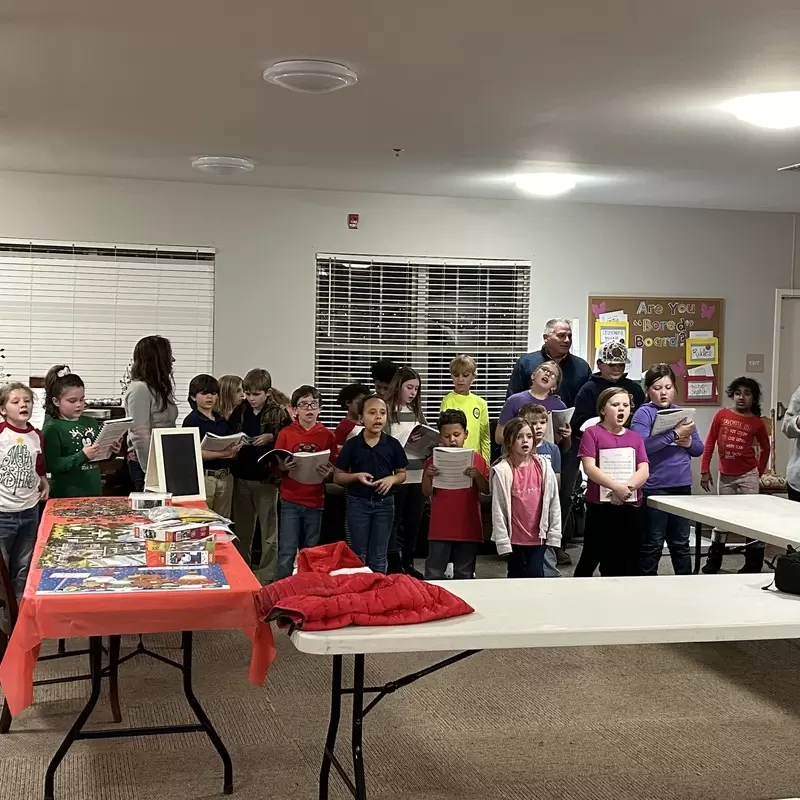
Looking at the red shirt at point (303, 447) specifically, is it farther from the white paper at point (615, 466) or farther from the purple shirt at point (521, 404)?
the white paper at point (615, 466)

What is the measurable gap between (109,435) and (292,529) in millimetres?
1268

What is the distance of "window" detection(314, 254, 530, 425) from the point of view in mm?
7816

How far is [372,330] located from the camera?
792 cm

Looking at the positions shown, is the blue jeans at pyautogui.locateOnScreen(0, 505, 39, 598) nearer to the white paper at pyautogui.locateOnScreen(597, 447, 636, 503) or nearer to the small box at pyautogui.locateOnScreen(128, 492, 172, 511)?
the small box at pyautogui.locateOnScreen(128, 492, 172, 511)

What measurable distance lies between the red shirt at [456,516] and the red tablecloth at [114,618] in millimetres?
2538

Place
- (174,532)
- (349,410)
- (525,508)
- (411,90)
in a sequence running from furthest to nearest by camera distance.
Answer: (349,410) < (525,508) < (411,90) < (174,532)

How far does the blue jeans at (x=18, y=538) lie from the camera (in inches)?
177

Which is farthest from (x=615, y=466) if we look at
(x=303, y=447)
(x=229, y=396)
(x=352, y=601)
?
(x=352, y=601)

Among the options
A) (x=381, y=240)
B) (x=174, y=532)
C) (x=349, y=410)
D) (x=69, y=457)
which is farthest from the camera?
(x=381, y=240)

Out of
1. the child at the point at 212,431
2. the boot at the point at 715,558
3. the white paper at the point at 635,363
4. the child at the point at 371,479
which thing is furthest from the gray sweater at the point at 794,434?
the child at the point at 212,431

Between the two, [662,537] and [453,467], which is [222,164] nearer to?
[453,467]

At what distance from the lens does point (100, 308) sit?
739 cm

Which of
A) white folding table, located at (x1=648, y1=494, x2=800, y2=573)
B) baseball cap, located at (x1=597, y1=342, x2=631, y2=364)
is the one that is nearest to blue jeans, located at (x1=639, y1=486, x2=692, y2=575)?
white folding table, located at (x1=648, y1=494, x2=800, y2=573)

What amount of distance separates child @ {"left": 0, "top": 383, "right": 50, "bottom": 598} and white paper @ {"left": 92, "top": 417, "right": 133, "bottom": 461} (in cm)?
26
